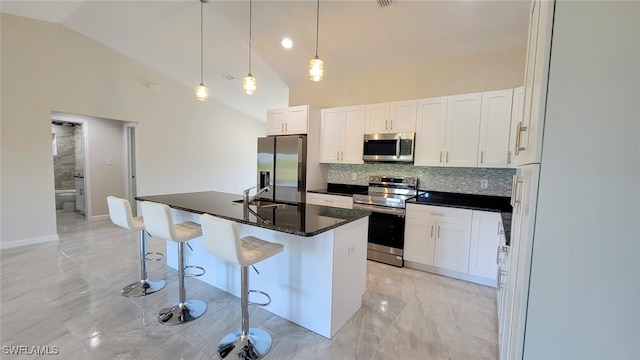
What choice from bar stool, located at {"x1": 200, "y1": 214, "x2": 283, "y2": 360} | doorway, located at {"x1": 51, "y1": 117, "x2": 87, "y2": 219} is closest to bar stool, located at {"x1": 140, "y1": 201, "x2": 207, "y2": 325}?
bar stool, located at {"x1": 200, "y1": 214, "x2": 283, "y2": 360}

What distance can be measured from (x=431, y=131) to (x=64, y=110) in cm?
563

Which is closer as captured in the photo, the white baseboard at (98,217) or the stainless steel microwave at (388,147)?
the stainless steel microwave at (388,147)

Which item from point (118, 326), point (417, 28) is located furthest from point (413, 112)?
point (118, 326)

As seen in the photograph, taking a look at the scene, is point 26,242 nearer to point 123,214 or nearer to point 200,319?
point 123,214

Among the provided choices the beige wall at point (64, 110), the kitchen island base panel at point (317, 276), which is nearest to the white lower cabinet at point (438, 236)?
the kitchen island base panel at point (317, 276)

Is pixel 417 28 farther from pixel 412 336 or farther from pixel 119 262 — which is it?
pixel 119 262

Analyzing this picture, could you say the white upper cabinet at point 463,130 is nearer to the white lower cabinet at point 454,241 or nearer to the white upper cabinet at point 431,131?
the white upper cabinet at point 431,131

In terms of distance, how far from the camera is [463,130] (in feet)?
10.8

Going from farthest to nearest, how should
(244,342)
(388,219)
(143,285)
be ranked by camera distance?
(388,219) → (143,285) → (244,342)

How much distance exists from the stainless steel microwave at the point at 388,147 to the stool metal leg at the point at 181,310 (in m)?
2.69

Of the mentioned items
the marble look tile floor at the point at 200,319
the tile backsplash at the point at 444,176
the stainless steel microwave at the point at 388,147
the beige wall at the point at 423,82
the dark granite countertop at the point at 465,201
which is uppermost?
the beige wall at the point at 423,82

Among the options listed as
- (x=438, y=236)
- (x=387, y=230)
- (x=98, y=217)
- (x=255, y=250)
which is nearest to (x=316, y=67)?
(x=255, y=250)

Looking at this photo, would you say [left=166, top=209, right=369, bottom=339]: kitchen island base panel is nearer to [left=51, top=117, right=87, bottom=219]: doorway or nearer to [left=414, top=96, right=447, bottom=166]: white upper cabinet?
[left=414, top=96, right=447, bottom=166]: white upper cabinet

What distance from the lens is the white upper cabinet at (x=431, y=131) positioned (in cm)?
341
